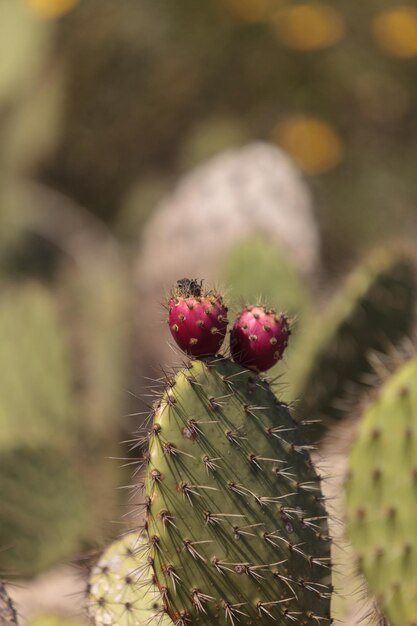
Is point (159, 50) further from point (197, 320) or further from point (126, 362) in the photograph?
point (197, 320)

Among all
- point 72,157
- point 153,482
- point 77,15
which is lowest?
point 153,482

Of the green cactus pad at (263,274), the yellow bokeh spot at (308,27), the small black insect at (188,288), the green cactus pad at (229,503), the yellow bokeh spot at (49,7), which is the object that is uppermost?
the yellow bokeh spot at (49,7)

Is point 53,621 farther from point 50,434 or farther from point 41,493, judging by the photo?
point 50,434

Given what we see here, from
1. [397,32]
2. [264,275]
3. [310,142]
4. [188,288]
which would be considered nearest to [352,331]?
[264,275]

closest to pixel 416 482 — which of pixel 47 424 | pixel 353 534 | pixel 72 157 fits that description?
pixel 353 534

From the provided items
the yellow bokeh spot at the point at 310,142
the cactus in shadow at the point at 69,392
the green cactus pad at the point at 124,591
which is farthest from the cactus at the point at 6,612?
the yellow bokeh spot at the point at 310,142

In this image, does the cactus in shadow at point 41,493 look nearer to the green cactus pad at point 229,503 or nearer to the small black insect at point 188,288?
the green cactus pad at point 229,503

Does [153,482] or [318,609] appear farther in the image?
[318,609]
